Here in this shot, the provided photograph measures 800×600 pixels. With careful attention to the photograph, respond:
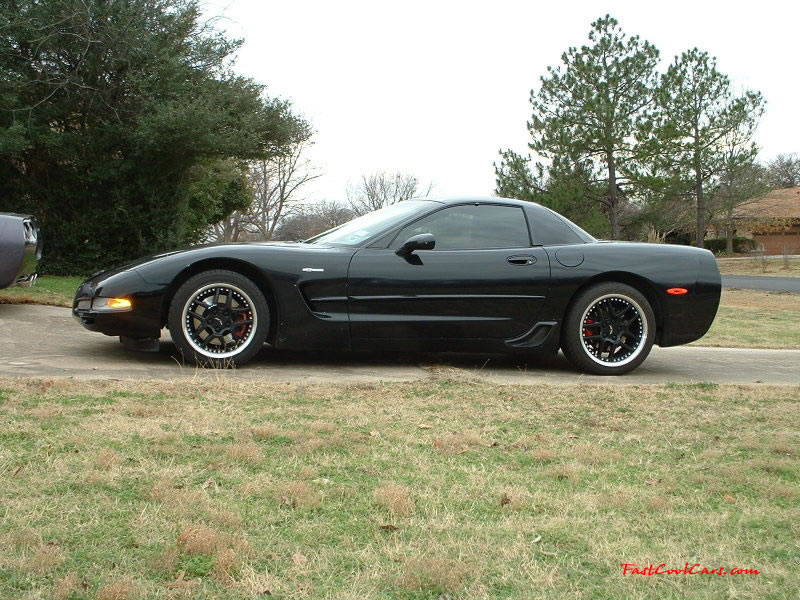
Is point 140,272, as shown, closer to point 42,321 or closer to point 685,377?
point 42,321

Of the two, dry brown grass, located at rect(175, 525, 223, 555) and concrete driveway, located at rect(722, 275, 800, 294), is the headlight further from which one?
concrete driveway, located at rect(722, 275, 800, 294)

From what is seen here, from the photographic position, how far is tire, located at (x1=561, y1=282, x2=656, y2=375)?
6.27m

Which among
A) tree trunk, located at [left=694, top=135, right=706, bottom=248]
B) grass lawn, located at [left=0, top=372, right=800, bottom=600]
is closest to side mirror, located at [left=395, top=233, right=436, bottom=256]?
grass lawn, located at [left=0, top=372, right=800, bottom=600]

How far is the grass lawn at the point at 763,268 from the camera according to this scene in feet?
118

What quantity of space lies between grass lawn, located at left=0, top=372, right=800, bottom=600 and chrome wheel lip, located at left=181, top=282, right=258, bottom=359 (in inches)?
39.6

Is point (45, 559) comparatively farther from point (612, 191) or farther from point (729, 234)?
point (729, 234)

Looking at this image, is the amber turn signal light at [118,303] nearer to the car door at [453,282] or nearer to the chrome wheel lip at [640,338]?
the car door at [453,282]

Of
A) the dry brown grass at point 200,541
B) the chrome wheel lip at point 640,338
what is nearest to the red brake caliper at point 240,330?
the chrome wheel lip at point 640,338

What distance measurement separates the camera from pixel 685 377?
6.34m

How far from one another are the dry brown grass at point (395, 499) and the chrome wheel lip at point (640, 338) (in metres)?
3.45

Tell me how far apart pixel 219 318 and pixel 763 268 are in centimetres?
3673

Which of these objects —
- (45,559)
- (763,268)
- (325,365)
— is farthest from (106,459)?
(763,268)

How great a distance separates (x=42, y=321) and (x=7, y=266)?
1.90 feet

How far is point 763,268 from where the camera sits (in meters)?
38.0
